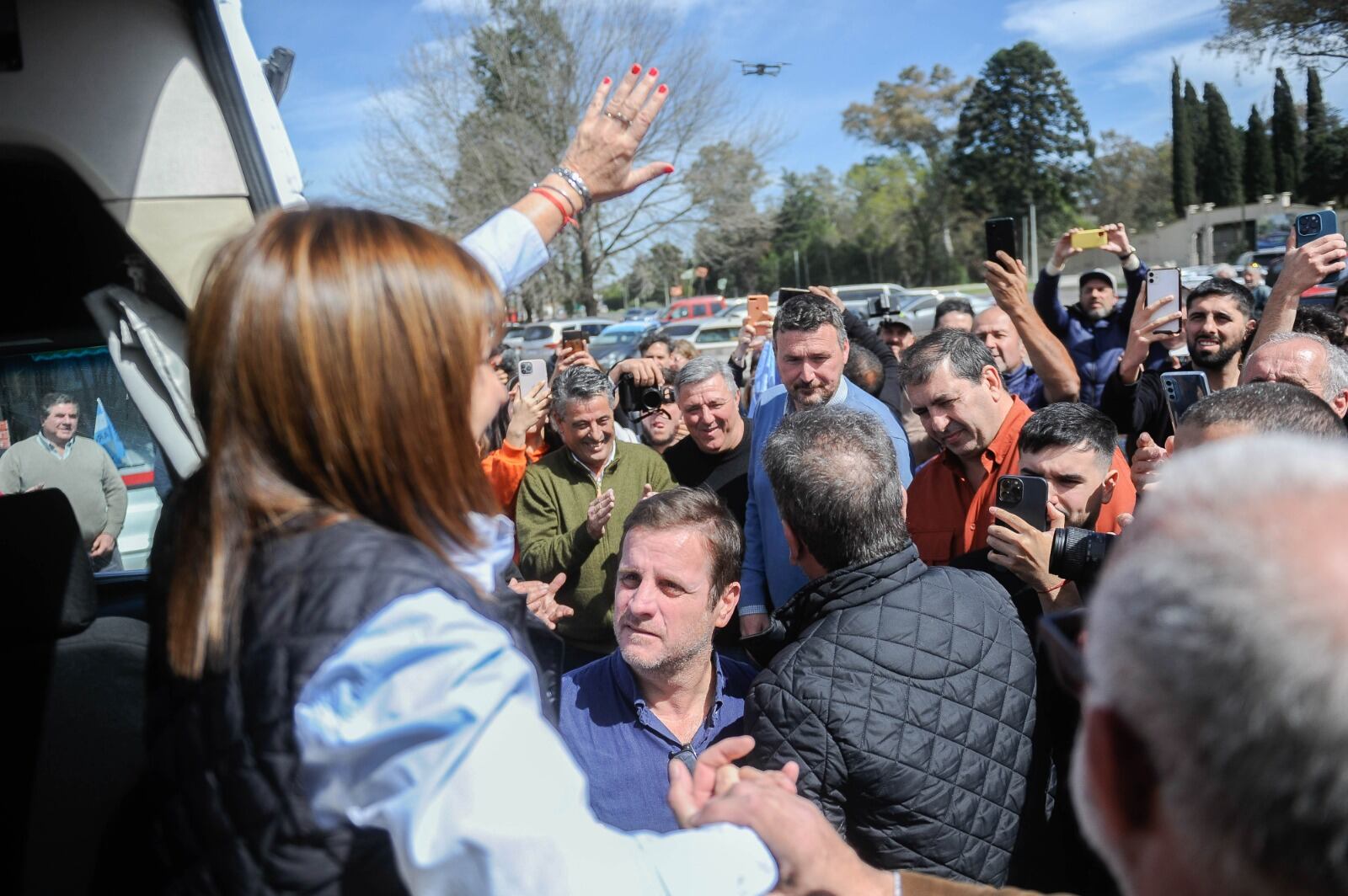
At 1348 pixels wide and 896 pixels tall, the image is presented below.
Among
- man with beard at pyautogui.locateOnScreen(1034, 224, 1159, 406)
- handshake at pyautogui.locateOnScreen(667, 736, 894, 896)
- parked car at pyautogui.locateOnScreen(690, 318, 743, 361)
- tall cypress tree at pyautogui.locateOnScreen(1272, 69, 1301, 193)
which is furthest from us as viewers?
tall cypress tree at pyautogui.locateOnScreen(1272, 69, 1301, 193)

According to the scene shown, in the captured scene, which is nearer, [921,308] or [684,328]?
[684,328]

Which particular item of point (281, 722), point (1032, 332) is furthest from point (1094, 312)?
point (281, 722)

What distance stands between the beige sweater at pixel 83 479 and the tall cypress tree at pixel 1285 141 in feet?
189

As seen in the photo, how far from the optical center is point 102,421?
288 cm

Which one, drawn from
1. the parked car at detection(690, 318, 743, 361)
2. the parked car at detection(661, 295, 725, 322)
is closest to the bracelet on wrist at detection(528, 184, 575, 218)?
the parked car at detection(690, 318, 743, 361)

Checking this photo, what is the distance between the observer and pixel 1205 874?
30.9 inches

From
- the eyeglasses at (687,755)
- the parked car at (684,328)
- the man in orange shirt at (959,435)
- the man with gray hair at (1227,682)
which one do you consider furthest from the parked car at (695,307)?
the man with gray hair at (1227,682)

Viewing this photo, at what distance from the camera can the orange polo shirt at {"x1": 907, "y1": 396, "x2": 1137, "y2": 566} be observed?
11.3ft

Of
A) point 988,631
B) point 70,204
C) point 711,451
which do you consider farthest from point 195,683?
point 711,451

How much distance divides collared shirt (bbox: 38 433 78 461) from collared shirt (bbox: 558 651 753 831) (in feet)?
5.33

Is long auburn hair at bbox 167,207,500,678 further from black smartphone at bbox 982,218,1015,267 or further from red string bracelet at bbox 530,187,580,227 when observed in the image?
black smartphone at bbox 982,218,1015,267

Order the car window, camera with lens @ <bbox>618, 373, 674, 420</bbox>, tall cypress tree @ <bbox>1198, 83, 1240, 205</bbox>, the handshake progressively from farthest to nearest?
tall cypress tree @ <bbox>1198, 83, 1240, 205</bbox> < camera with lens @ <bbox>618, 373, 674, 420</bbox> < the car window < the handshake

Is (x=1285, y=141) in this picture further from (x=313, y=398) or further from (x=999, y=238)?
(x=313, y=398)

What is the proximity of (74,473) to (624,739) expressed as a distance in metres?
1.76
